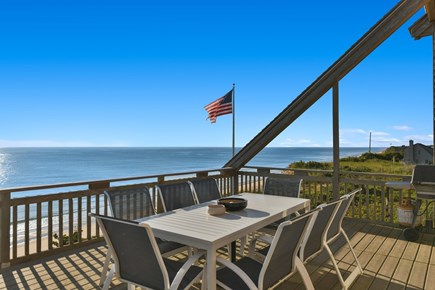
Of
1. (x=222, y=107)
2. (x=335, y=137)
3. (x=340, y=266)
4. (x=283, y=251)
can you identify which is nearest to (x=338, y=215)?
(x=340, y=266)

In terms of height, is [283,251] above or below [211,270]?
above

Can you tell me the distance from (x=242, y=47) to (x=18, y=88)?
22.6 m

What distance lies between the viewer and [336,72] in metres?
4.62

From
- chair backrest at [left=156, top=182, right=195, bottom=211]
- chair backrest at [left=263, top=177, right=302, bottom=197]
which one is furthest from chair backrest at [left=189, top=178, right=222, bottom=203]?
chair backrest at [left=263, top=177, right=302, bottom=197]

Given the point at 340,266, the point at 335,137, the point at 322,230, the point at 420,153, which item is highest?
the point at 335,137

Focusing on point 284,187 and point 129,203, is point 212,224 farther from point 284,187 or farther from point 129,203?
point 284,187

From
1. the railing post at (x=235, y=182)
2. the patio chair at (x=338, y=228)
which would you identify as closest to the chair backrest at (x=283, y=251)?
the patio chair at (x=338, y=228)

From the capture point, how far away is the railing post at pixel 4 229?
125 inches

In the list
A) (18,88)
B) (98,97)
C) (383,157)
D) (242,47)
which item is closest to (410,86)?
(383,157)

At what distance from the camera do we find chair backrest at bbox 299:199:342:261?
2209mm

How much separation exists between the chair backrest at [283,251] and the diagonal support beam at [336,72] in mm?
3221

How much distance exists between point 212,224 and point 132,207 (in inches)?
42.8

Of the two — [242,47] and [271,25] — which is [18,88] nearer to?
[242,47]

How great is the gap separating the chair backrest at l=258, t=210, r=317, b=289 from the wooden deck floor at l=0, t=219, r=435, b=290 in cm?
94
